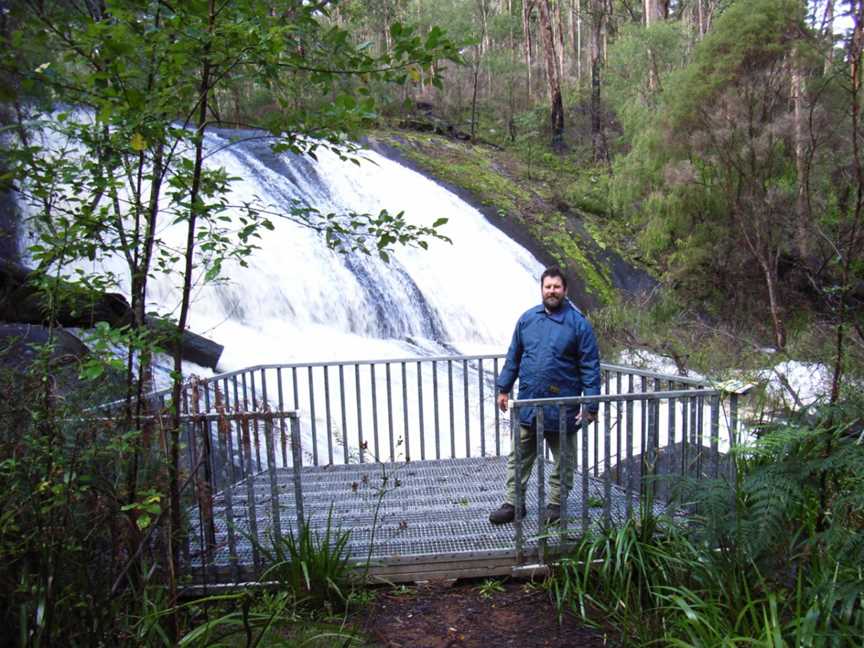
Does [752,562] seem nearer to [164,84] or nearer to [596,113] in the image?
[164,84]

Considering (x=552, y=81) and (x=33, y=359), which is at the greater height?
(x=552, y=81)

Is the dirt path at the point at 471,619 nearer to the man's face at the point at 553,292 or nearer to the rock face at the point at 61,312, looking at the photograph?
the man's face at the point at 553,292

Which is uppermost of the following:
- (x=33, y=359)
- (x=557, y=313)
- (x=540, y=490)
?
(x=557, y=313)

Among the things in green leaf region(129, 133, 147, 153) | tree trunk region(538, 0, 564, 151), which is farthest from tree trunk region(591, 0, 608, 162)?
→ green leaf region(129, 133, 147, 153)

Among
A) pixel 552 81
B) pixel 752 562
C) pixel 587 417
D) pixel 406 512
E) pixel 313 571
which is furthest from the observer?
pixel 552 81

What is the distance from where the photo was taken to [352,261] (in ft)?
43.3

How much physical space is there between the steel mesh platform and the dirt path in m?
0.17

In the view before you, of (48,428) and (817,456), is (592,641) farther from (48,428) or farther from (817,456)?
(48,428)

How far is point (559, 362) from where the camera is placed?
4730 millimetres

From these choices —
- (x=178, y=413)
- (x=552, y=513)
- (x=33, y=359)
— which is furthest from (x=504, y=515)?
(x=33, y=359)

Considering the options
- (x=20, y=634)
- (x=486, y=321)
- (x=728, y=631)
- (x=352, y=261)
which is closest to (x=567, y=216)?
(x=486, y=321)

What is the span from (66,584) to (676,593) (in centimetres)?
287

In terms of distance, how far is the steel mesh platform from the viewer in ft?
14.0

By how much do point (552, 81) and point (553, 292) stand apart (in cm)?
2813
